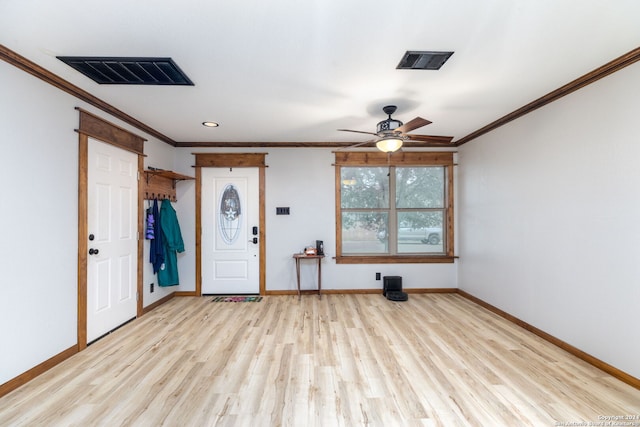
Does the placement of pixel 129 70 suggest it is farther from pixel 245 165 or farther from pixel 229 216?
pixel 229 216

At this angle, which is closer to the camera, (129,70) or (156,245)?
(129,70)

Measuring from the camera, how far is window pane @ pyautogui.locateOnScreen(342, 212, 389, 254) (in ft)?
16.0

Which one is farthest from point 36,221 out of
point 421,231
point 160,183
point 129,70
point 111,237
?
point 421,231

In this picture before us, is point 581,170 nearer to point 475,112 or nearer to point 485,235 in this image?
point 475,112

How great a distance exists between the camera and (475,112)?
3.34 meters

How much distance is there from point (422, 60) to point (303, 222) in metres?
3.09

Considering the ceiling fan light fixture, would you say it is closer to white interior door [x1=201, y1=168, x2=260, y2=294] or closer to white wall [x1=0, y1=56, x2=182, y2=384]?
white interior door [x1=201, y1=168, x2=260, y2=294]

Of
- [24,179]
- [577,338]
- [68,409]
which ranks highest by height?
[24,179]

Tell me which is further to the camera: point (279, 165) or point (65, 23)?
point (279, 165)

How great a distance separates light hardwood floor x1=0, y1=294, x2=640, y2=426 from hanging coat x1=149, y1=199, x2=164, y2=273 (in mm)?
837

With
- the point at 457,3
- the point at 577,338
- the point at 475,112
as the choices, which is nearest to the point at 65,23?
the point at 457,3

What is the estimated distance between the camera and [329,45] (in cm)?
198

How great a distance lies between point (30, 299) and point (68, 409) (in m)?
0.95

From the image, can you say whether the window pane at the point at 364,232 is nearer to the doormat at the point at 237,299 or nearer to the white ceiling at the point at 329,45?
the doormat at the point at 237,299
